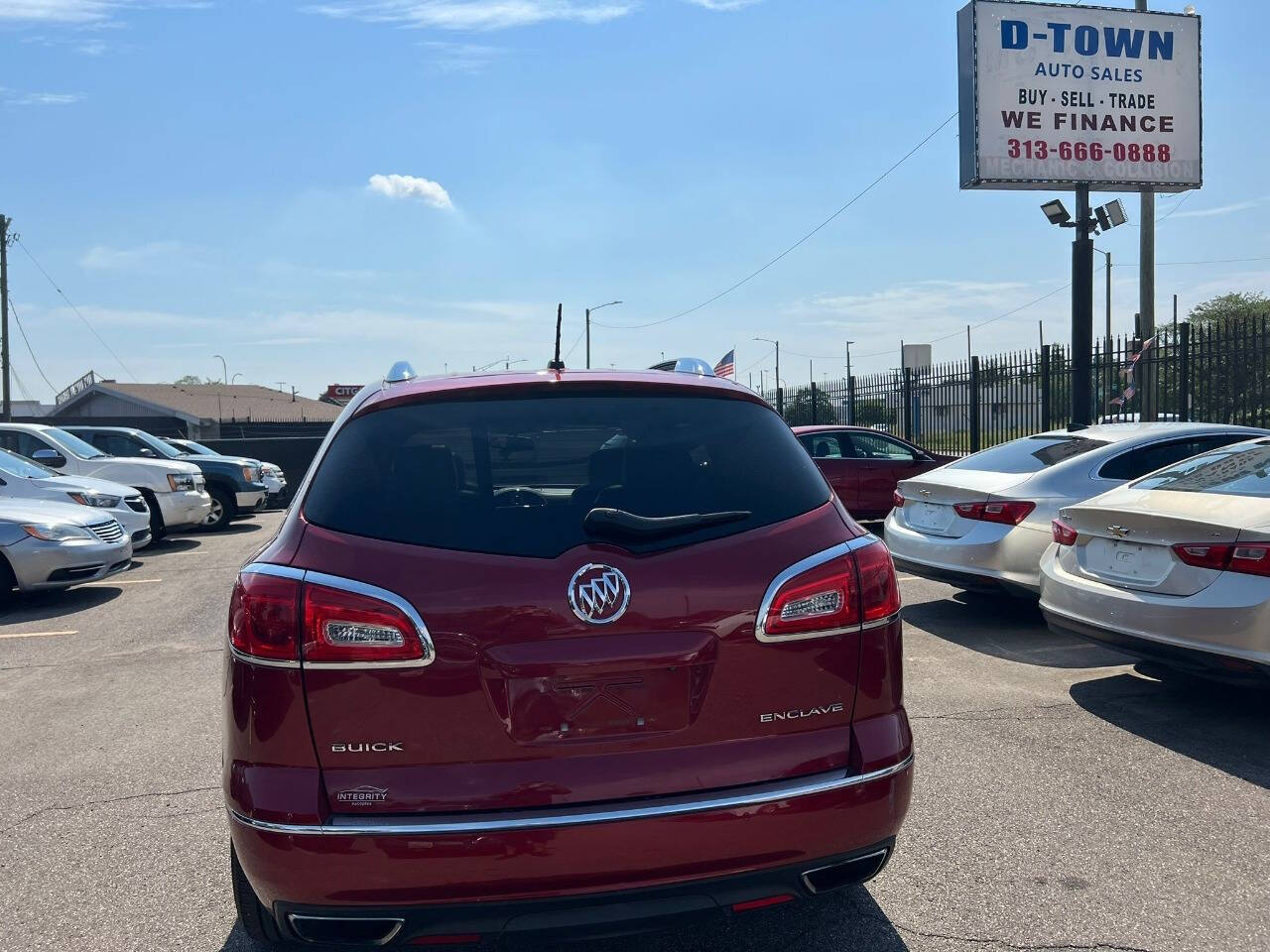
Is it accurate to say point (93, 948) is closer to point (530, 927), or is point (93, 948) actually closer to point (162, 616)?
point (530, 927)

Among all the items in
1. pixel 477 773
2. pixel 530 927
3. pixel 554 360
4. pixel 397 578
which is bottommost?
pixel 530 927

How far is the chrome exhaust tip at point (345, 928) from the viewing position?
2.60 metres

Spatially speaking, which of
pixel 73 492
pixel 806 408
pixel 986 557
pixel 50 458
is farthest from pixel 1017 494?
pixel 806 408

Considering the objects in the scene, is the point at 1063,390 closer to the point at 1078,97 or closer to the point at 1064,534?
the point at 1078,97

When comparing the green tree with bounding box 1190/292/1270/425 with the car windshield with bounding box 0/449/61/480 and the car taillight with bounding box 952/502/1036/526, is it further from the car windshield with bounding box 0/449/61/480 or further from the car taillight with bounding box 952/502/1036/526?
the car windshield with bounding box 0/449/61/480

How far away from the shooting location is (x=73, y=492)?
1210 cm

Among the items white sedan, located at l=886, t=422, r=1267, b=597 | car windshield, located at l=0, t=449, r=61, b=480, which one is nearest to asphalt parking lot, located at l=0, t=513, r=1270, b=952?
white sedan, located at l=886, t=422, r=1267, b=597

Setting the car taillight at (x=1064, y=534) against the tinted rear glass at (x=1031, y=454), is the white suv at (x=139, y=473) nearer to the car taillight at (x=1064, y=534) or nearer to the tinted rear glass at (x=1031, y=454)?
the tinted rear glass at (x=1031, y=454)

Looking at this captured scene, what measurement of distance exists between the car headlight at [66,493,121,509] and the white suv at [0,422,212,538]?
2479 mm

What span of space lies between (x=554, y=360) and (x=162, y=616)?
6.97 metres

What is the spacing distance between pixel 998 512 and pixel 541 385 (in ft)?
18.4

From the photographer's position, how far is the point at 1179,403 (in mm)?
15336

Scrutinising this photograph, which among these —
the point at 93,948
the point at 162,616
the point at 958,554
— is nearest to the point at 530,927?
the point at 93,948

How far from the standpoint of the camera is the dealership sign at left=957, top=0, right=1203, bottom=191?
18297mm
